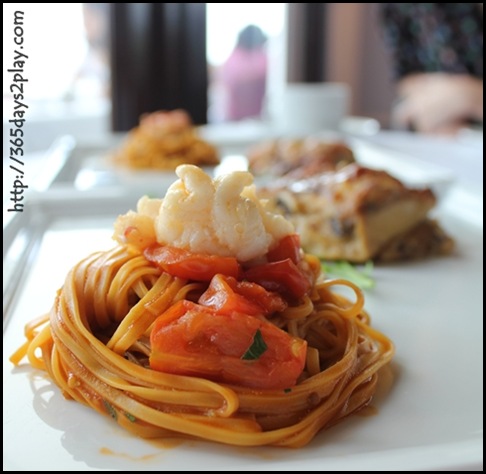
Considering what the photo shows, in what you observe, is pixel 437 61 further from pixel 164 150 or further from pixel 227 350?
pixel 227 350

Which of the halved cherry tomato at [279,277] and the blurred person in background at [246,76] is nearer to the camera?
the halved cherry tomato at [279,277]

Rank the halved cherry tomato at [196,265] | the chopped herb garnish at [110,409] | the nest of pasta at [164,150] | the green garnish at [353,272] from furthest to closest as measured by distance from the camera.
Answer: the nest of pasta at [164,150], the green garnish at [353,272], the halved cherry tomato at [196,265], the chopped herb garnish at [110,409]

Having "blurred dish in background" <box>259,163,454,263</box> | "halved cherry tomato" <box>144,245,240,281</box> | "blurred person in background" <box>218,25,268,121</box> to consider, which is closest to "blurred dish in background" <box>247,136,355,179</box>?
"blurred dish in background" <box>259,163,454,263</box>

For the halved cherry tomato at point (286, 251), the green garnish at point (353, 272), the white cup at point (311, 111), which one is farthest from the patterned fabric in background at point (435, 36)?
the halved cherry tomato at point (286, 251)

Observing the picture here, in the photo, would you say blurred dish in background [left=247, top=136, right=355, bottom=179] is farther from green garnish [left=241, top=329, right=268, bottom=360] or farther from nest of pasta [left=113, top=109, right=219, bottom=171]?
green garnish [left=241, top=329, right=268, bottom=360]

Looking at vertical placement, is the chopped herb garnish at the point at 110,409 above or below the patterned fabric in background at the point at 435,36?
below

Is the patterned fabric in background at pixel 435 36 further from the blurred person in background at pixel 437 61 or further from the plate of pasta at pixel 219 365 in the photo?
the plate of pasta at pixel 219 365

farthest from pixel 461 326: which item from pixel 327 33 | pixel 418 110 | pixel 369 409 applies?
pixel 327 33

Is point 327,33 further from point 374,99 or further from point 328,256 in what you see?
point 328,256
